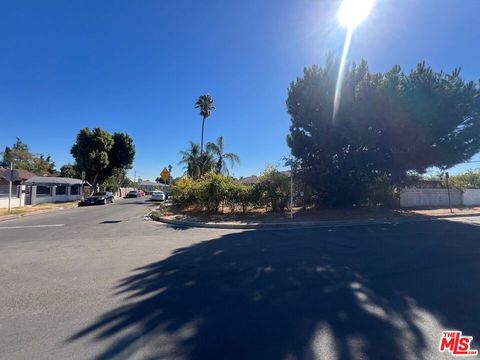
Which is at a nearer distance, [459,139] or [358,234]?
[358,234]

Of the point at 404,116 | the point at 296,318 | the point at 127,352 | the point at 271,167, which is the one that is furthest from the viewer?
the point at 271,167

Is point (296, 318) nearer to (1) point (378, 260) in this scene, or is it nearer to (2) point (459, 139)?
(1) point (378, 260)

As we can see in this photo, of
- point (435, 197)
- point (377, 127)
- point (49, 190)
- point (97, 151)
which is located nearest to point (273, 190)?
point (377, 127)

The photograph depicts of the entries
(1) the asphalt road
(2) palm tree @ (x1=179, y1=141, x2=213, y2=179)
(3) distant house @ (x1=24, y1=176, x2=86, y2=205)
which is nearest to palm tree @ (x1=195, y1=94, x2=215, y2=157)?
(2) palm tree @ (x1=179, y1=141, x2=213, y2=179)

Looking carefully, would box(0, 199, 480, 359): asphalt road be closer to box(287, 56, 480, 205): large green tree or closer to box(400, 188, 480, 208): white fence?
box(287, 56, 480, 205): large green tree

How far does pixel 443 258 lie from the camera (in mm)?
6781

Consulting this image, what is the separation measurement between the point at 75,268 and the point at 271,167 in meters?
13.9

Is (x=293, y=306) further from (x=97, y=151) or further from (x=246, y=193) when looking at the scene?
(x=97, y=151)

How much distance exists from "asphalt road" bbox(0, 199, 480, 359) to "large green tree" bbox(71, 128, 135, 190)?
32056 mm

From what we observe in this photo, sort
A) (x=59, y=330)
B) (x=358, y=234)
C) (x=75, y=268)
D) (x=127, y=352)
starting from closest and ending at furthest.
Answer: (x=127, y=352) < (x=59, y=330) < (x=75, y=268) < (x=358, y=234)

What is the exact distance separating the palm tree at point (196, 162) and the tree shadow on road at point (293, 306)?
93.7ft

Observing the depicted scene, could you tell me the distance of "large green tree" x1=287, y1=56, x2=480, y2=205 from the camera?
689 inches

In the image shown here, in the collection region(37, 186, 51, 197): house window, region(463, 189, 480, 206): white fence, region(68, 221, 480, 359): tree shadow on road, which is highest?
region(37, 186, 51, 197): house window

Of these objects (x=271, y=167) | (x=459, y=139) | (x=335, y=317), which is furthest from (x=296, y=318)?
(x=459, y=139)
